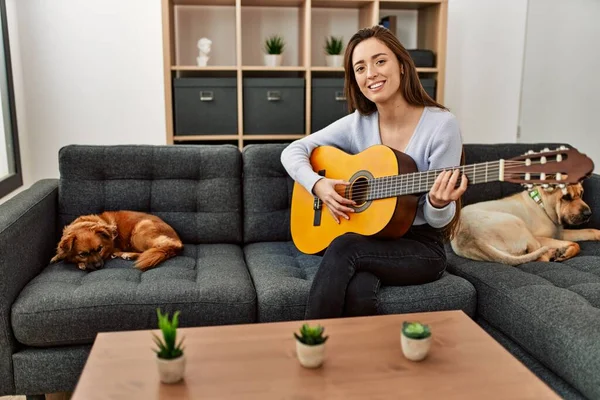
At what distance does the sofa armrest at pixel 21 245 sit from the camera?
186 centimetres

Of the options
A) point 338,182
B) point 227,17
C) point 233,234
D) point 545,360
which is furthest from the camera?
point 227,17

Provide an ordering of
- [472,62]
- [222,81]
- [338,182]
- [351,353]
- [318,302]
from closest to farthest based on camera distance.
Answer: [351,353], [318,302], [338,182], [222,81], [472,62]

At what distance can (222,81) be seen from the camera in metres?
3.27

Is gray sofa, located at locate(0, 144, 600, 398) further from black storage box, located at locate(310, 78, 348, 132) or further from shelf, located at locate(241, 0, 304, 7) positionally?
shelf, located at locate(241, 0, 304, 7)

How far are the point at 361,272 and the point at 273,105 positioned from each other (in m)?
1.67

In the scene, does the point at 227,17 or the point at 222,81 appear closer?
the point at 222,81

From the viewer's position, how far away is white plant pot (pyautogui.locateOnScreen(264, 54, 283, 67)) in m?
3.43

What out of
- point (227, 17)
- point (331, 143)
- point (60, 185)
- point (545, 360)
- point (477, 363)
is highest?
point (227, 17)

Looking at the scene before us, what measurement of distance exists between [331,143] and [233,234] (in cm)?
59

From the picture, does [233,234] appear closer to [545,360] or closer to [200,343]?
[200,343]

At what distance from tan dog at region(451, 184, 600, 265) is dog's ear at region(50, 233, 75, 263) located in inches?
56.6

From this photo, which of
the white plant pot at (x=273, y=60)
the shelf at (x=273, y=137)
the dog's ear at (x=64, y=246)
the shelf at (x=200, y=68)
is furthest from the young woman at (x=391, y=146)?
the white plant pot at (x=273, y=60)

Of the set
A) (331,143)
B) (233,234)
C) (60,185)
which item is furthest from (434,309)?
(60,185)

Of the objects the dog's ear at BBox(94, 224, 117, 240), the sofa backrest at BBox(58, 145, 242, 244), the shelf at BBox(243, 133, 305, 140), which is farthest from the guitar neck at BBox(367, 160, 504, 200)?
the shelf at BBox(243, 133, 305, 140)
